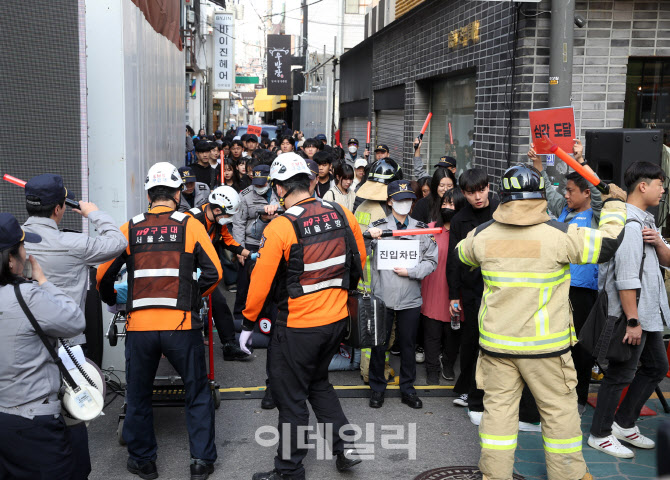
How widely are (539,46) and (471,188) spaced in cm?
289

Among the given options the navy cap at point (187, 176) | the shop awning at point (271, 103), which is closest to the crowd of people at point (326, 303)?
the navy cap at point (187, 176)

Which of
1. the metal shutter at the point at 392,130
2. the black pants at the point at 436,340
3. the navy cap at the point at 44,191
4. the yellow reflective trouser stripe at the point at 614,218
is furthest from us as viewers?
the metal shutter at the point at 392,130

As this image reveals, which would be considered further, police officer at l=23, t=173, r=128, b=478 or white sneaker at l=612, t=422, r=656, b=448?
white sneaker at l=612, t=422, r=656, b=448

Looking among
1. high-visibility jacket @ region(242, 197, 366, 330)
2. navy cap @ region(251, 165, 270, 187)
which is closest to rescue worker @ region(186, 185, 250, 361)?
high-visibility jacket @ region(242, 197, 366, 330)

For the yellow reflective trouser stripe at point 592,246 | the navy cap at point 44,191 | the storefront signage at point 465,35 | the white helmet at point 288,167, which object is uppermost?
the storefront signage at point 465,35

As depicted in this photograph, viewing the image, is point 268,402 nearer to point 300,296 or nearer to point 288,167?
point 300,296

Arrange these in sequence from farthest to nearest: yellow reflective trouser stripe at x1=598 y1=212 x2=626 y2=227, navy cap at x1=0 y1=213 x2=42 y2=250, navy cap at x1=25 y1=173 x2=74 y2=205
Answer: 1. navy cap at x1=25 y1=173 x2=74 y2=205
2. yellow reflective trouser stripe at x1=598 y1=212 x2=626 y2=227
3. navy cap at x1=0 y1=213 x2=42 y2=250

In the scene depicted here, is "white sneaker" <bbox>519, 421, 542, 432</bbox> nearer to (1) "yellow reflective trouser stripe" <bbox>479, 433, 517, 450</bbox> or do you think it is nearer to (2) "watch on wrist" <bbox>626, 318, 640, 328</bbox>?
(2) "watch on wrist" <bbox>626, 318, 640, 328</bbox>

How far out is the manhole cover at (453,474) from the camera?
15.4 feet

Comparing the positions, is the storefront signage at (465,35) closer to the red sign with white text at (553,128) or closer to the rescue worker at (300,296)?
the red sign with white text at (553,128)

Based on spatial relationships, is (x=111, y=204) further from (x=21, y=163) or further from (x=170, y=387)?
(x=170, y=387)

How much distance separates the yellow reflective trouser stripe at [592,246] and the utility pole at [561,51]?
11.6ft

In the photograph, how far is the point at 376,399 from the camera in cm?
595

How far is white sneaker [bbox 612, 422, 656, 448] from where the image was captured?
5125mm
